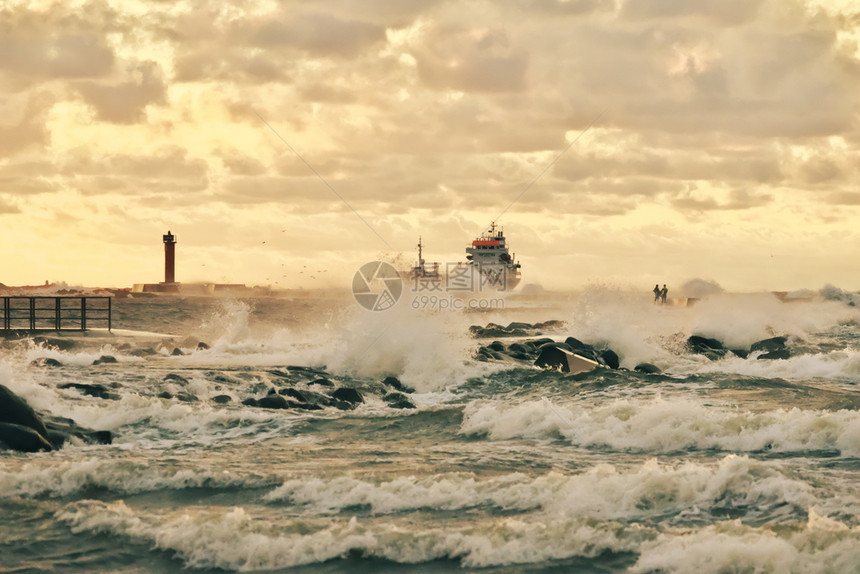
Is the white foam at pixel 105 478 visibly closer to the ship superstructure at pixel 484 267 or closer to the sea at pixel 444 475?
the sea at pixel 444 475

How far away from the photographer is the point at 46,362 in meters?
25.9

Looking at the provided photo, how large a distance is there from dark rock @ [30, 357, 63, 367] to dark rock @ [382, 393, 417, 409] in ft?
35.3

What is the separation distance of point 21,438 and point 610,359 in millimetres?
19559

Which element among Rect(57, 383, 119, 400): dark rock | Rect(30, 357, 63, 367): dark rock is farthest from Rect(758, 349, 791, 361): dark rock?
Rect(30, 357, 63, 367): dark rock

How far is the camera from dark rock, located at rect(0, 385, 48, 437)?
13.9 m

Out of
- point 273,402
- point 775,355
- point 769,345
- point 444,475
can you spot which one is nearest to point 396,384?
point 273,402

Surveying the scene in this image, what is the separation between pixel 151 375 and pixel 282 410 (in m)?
6.17

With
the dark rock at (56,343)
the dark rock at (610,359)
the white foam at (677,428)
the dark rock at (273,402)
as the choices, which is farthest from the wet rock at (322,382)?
the dark rock at (56,343)

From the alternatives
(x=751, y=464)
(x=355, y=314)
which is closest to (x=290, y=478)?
(x=751, y=464)

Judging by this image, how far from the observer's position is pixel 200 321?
217ft

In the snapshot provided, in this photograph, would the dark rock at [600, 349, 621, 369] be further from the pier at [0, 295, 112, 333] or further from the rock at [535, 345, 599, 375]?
the pier at [0, 295, 112, 333]

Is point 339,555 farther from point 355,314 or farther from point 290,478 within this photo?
point 355,314

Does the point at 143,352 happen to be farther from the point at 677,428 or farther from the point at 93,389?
the point at 677,428

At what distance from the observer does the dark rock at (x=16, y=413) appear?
13.9m
